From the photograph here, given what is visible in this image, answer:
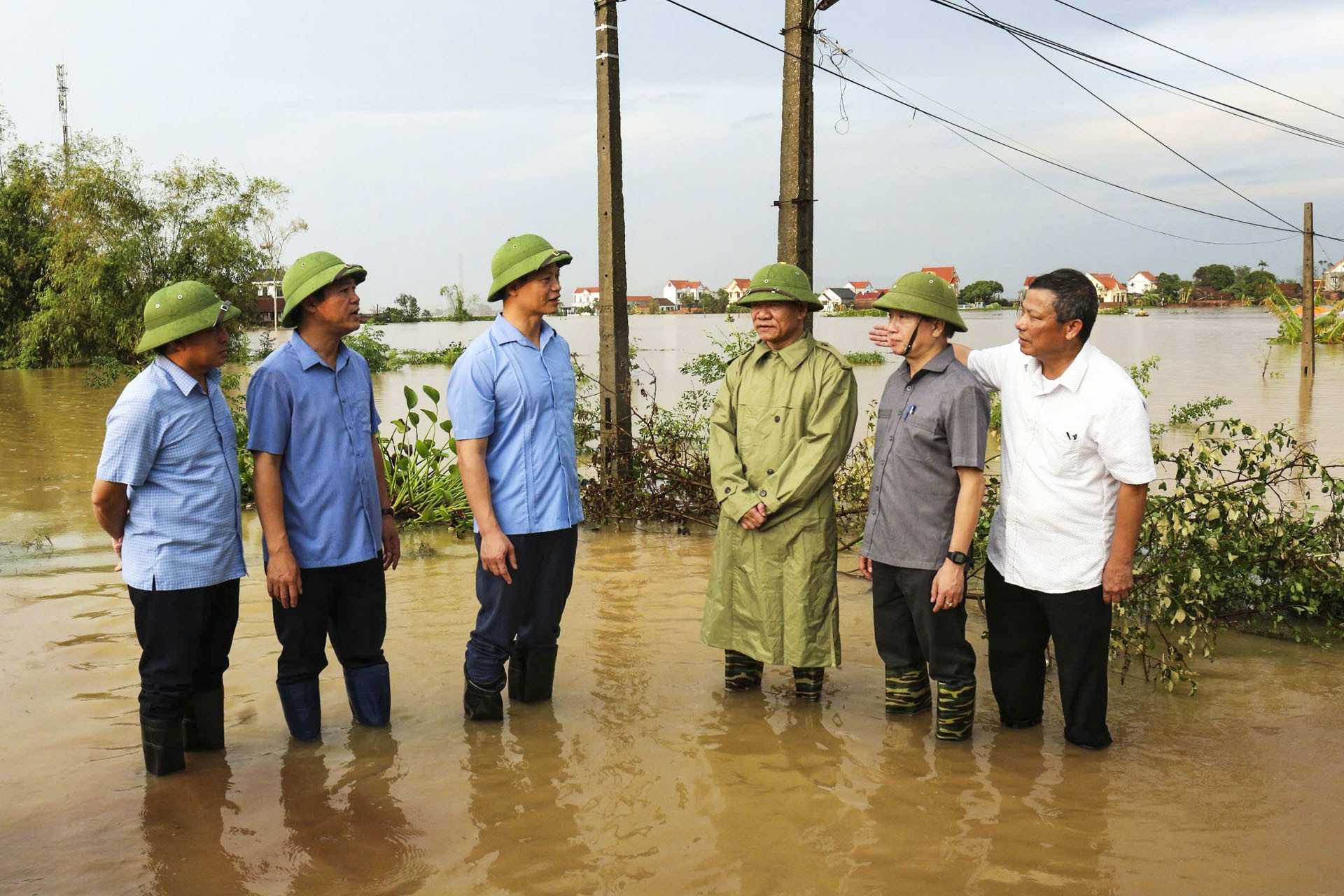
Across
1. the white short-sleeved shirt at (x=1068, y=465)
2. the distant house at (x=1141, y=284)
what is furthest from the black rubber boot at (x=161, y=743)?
the distant house at (x=1141, y=284)

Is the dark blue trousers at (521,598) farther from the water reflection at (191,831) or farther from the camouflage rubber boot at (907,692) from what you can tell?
the camouflage rubber boot at (907,692)

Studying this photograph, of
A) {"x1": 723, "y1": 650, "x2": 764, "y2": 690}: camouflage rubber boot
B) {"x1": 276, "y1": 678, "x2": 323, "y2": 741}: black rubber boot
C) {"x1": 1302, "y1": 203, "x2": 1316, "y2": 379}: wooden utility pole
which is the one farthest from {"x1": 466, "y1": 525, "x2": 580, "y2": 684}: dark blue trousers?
{"x1": 1302, "y1": 203, "x2": 1316, "y2": 379}: wooden utility pole

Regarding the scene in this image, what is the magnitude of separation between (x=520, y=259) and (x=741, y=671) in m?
2.00

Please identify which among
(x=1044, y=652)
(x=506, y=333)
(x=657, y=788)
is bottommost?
(x=657, y=788)

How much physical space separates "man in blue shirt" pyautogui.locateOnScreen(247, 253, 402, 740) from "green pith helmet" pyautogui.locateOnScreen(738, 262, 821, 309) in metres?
1.54

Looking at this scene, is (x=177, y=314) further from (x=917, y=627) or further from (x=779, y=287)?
(x=917, y=627)

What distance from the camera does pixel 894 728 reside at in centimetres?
419

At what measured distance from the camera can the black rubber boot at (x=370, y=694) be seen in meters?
4.06

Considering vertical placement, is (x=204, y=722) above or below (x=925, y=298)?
below

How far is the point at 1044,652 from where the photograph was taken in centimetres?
413

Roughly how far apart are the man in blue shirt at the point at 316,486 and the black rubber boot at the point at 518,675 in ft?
2.03

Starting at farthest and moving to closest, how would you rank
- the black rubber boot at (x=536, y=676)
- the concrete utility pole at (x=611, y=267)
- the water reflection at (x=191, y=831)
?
the concrete utility pole at (x=611, y=267), the black rubber boot at (x=536, y=676), the water reflection at (x=191, y=831)

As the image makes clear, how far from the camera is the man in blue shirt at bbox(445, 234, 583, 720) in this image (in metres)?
4.04

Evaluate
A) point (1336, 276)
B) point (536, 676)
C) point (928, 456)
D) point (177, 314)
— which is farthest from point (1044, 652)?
point (1336, 276)
